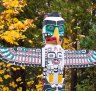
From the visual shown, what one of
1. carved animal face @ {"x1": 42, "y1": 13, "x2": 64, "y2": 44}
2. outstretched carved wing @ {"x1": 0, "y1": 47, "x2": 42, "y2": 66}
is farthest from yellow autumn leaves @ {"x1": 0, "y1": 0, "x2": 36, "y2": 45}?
carved animal face @ {"x1": 42, "y1": 13, "x2": 64, "y2": 44}

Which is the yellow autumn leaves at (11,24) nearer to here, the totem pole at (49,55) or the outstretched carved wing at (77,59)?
the totem pole at (49,55)

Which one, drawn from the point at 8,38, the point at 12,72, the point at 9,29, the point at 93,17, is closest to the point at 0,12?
the point at 9,29

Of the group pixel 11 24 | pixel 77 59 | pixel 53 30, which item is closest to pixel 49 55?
pixel 53 30

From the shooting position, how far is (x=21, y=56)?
8.69m

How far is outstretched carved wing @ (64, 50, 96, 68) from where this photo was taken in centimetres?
902

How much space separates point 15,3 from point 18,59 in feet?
7.43

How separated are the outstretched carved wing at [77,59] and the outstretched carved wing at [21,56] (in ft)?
2.43

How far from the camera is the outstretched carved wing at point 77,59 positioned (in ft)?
29.6

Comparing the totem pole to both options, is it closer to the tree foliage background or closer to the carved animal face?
the carved animal face

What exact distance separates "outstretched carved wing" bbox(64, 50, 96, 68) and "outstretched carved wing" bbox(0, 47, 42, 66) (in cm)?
74

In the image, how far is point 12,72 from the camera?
1299 cm

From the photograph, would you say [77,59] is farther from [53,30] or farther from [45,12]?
[45,12]

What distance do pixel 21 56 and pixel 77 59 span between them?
4.80 feet

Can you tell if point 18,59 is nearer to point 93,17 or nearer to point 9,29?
point 9,29
